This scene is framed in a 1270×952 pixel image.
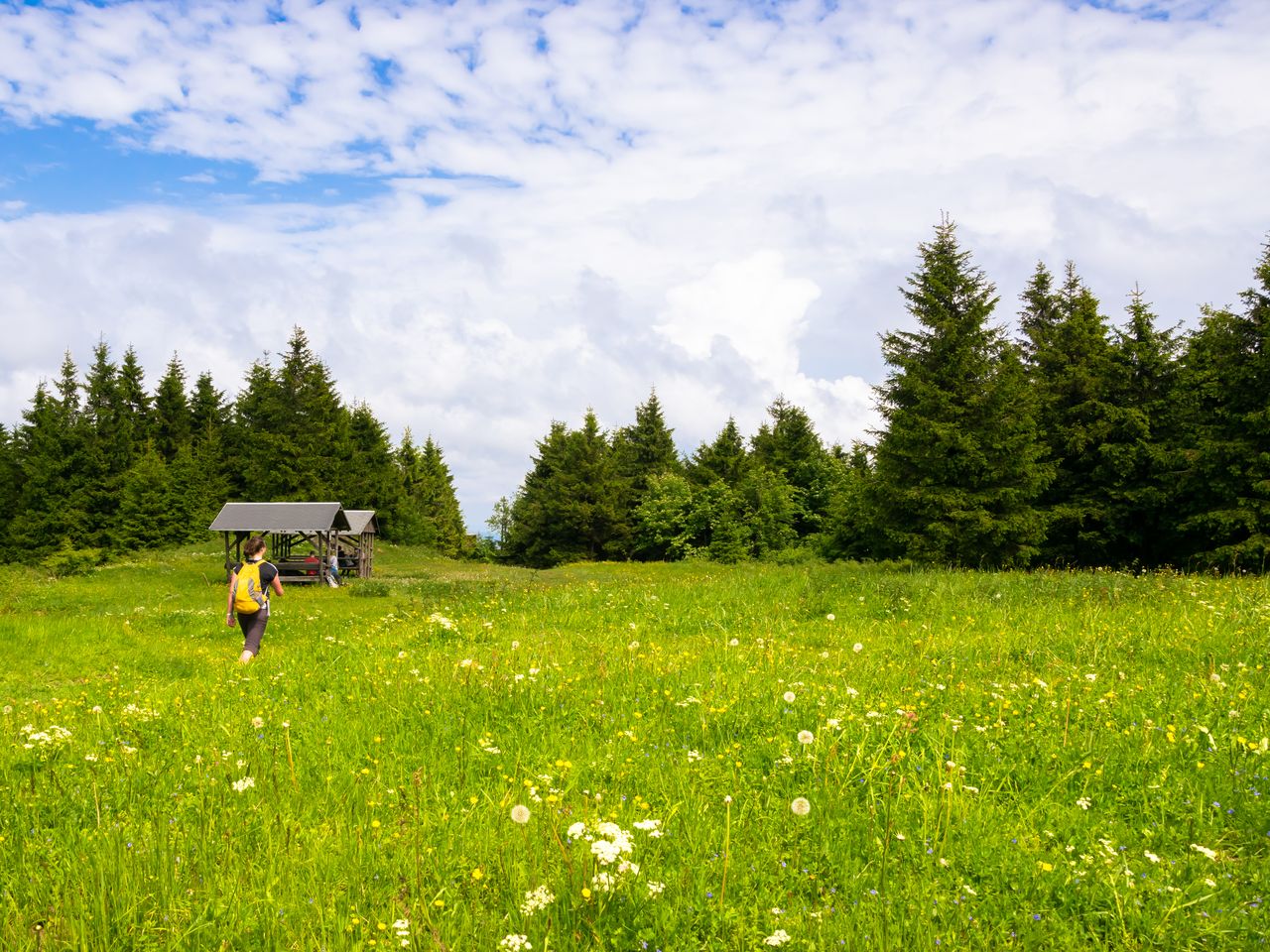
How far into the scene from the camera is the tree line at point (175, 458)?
53.4 m

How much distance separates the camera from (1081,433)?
33.2m

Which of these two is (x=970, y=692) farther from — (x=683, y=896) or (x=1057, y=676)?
(x=683, y=896)

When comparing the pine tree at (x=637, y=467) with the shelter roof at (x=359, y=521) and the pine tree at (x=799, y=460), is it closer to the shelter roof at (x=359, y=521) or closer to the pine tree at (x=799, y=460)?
the pine tree at (x=799, y=460)

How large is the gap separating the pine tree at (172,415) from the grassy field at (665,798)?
64975mm

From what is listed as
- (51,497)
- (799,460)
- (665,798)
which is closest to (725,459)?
(799,460)

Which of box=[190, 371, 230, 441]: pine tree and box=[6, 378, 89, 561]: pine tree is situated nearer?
box=[6, 378, 89, 561]: pine tree

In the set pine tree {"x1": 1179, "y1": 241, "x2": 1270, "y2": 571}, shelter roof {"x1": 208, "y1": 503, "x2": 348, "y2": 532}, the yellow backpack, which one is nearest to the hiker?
the yellow backpack

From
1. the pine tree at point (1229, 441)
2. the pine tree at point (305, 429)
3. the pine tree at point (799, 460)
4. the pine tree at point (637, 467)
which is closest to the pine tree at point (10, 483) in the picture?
the pine tree at point (305, 429)

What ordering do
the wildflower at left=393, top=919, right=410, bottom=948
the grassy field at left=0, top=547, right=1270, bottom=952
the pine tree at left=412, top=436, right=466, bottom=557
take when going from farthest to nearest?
the pine tree at left=412, top=436, right=466, bottom=557, the grassy field at left=0, top=547, right=1270, bottom=952, the wildflower at left=393, top=919, right=410, bottom=948

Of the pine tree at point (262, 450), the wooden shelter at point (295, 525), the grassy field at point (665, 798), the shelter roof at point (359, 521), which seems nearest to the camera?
the grassy field at point (665, 798)

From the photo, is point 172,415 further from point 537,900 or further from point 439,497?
point 537,900

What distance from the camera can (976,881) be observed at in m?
3.76

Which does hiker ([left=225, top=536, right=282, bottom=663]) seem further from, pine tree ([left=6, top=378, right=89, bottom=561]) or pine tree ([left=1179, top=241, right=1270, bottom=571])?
pine tree ([left=6, top=378, right=89, bottom=561])

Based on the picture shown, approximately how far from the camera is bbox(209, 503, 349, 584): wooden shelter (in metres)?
38.2
